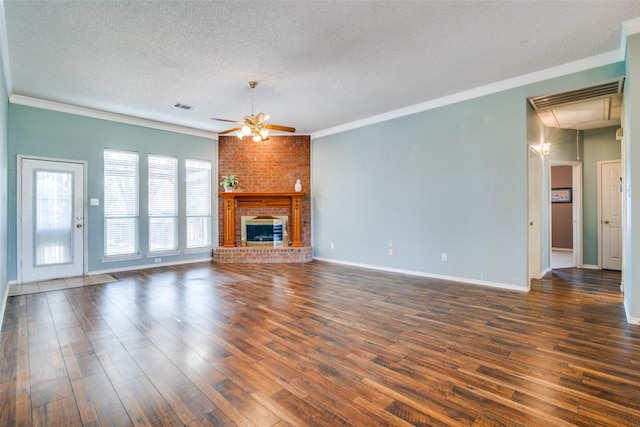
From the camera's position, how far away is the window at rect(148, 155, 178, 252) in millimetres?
6254

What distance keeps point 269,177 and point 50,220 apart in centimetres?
396

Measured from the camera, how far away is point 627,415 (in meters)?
1.73

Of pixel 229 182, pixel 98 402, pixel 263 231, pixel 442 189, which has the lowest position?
pixel 98 402

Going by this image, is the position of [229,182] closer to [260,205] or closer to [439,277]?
[260,205]

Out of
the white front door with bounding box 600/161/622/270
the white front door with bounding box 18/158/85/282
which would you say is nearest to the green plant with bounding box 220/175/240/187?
the white front door with bounding box 18/158/85/282

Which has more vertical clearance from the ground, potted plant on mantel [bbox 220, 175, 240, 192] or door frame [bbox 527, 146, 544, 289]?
potted plant on mantel [bbox 220, 175, 240, 192]

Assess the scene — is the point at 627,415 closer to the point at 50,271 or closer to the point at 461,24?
the point at 461,24

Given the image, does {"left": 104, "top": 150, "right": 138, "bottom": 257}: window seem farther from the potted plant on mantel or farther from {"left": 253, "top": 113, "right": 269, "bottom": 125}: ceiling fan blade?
{"left": 253, "top": 113, "right": 269, "bottom": 125}: ceiling fan blade

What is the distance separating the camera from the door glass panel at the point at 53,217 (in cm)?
504

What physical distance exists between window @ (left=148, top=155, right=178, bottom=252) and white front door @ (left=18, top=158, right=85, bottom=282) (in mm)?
1134

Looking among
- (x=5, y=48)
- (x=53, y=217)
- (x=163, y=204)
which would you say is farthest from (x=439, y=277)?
(x=53, y=217)

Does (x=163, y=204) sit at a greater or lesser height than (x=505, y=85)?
lesser

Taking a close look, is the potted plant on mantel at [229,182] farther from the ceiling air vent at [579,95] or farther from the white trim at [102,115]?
the ceiling air vent at [579,95]

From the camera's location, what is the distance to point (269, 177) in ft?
23.5
